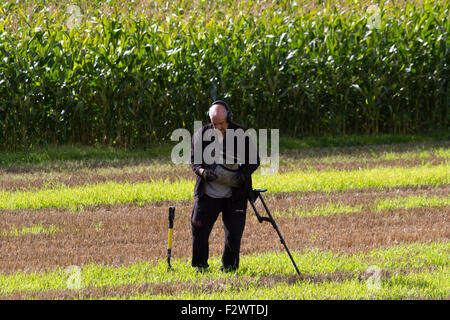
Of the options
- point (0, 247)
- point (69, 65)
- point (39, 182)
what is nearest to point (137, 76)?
point (69, 65)

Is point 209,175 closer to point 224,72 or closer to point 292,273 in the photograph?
point 292,273

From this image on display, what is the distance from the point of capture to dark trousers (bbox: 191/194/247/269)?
735 cm

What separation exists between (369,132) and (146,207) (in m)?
7.97

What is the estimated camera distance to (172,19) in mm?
17578

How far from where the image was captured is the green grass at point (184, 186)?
37.4 feet

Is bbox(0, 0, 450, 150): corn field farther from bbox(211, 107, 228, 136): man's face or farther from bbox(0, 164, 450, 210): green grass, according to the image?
bbox(211, 107, 228, 136): man's face

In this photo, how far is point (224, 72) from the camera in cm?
1647

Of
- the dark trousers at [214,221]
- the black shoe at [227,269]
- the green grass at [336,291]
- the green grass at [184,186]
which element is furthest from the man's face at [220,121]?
the green grass at [184,186]

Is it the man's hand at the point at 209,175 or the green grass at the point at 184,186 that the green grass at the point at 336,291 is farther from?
the green grass at the point at 184,186

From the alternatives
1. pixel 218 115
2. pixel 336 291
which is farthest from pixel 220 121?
pixel 336 291

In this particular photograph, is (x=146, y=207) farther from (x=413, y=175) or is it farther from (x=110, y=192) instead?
(x=413, y=175)

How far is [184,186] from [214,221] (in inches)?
193

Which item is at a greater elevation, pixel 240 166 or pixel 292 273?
pixel 240 166

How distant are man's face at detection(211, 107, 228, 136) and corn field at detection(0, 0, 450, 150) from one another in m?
8.73
